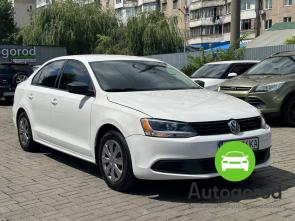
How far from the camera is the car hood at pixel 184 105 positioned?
15.8 ft

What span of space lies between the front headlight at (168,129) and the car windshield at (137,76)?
3.44 ft

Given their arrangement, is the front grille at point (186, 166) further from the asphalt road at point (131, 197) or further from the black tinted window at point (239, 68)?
the black tinted window at point (239, 68)

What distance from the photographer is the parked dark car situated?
54.9 feet

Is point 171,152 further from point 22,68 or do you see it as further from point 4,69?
point 22,68

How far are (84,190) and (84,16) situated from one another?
34.2 metres

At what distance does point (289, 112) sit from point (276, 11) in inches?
2073

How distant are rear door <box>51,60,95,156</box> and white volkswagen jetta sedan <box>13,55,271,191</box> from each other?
13mm

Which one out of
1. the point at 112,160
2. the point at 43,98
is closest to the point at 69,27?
the point at 43,98

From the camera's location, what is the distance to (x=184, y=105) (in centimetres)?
507

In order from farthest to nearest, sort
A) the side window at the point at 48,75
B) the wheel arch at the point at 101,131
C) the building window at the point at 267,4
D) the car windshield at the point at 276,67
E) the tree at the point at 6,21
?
the building window at the point at 267,4
the tree at the point at 6,21
the car windshield at the point at 276,67
the side window at the point at 48,75
the wheel arch at the point at 101,131

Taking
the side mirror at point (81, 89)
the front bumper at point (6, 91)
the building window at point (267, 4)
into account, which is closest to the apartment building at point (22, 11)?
the building window at point (267, 4)

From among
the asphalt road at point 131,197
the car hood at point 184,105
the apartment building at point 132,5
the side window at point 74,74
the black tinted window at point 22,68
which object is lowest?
the asphalt road at point 131,197

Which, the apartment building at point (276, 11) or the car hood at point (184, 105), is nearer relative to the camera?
the car hood at point (184, 105)

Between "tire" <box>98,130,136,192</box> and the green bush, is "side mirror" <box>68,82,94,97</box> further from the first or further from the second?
the green bush
